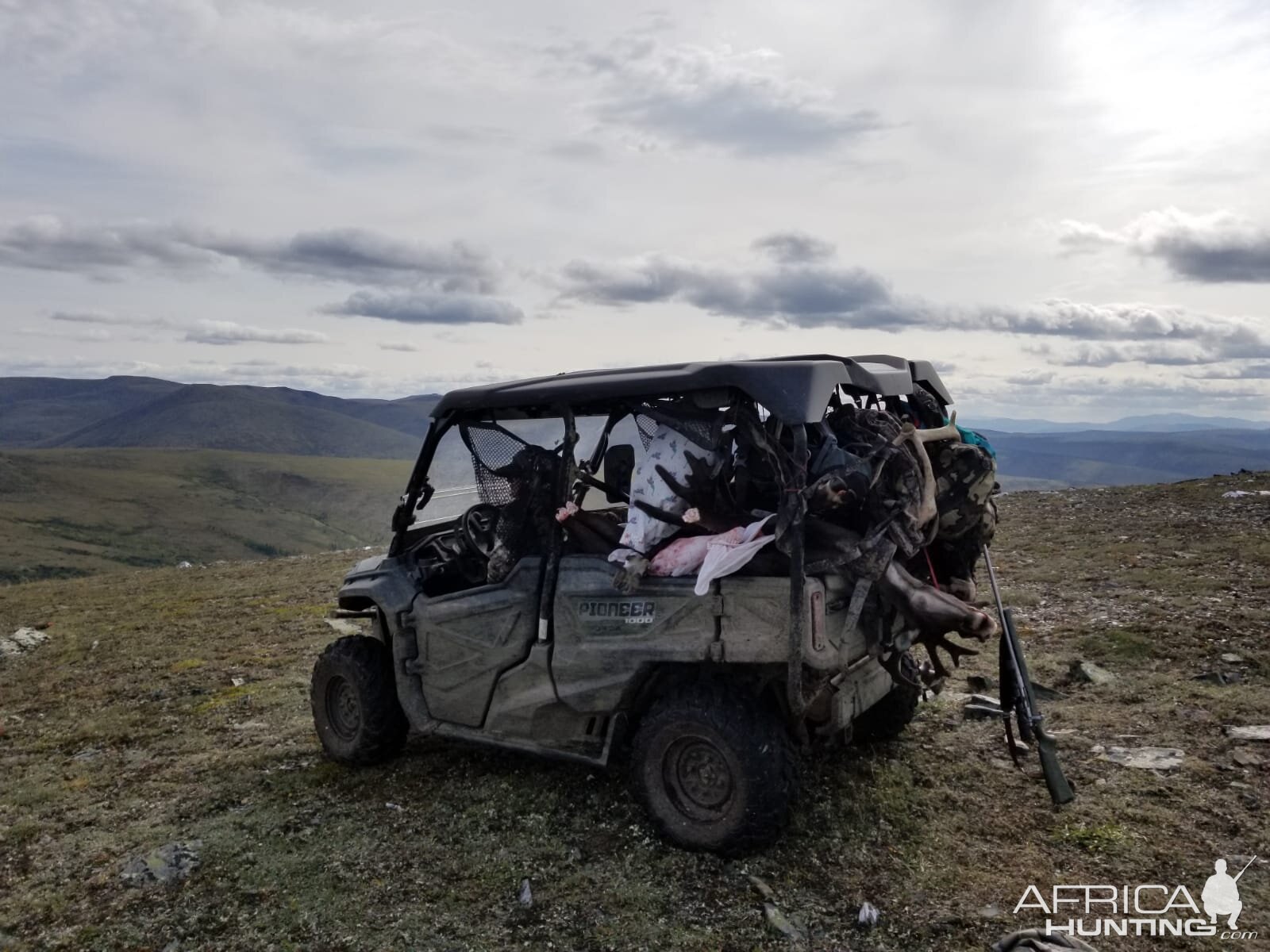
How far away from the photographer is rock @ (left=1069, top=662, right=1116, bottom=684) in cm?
740

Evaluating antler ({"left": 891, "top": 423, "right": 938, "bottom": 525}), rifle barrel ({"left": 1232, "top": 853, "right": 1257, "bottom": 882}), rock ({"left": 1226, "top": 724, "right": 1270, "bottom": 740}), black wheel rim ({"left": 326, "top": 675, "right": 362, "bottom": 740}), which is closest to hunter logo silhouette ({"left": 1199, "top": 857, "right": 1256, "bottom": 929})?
rifle barrel ({"left": 1232, "top": 853, "right": 1257, "bottom": 882})

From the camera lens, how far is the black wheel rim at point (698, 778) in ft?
15.9

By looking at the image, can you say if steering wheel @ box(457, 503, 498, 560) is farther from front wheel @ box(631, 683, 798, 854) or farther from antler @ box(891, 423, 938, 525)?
antler @ box(891, 423, 938, 525)

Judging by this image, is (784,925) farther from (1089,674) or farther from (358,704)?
(1089,674)

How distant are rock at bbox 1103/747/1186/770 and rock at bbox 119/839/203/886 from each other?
5.61m

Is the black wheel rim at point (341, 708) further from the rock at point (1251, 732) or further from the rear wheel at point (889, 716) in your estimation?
the rock at point (1251, 732)

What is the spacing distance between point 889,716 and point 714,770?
1904 millimetres

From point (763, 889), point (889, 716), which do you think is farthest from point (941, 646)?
point (763, 889)

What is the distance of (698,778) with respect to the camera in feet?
16.3

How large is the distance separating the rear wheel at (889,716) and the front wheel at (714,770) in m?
1.43

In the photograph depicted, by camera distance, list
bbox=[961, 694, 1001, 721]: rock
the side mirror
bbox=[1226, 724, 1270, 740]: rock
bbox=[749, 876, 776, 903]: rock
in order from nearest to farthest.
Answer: bbox=[749, 876, 776, 903]: rock < the side mirror < bbox=[1226, 724, 1270, 740]: rock < bbox=[961, 694, 1001, 721]: rock

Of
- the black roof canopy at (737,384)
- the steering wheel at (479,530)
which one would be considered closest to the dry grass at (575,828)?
the steering wheel at (479,530)

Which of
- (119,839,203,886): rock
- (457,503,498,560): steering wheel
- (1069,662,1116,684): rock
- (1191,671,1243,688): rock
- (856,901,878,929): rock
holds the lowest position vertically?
(119,839,203,886): rock

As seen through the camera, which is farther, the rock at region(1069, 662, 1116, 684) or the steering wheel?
the rock at region(1069, 662, 1116, 684)
